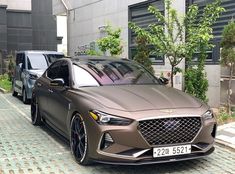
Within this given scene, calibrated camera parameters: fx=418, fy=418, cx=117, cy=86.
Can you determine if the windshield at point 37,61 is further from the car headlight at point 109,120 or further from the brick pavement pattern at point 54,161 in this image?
the car headlight at point 109,120

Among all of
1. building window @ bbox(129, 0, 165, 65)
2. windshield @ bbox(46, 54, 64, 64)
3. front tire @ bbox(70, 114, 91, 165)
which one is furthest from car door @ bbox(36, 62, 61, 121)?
building window @ bbox(129, 0, 165, 65)

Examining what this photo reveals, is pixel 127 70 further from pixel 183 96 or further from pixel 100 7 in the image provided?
pixel 100 7

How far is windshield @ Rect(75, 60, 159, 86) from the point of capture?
6.72 metres

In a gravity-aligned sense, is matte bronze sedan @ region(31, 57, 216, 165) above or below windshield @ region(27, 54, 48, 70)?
below

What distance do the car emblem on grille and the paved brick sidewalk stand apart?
6.10 ft

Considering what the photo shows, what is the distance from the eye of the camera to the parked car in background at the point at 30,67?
12953 millimetres

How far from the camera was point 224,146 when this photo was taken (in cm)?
703

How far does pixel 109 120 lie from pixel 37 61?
28.3 feet

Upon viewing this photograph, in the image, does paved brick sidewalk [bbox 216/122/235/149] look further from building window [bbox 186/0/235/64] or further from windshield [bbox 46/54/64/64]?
windshield [bbox 46/54/64/64]

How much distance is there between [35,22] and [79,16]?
8316 millimetres

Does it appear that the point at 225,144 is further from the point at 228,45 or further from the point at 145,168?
the point at 228,45

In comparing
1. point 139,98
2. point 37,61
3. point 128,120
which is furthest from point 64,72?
point 37,61

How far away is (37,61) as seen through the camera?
13.5 m

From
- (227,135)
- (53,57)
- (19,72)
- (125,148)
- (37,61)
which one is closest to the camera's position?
(125,148)
